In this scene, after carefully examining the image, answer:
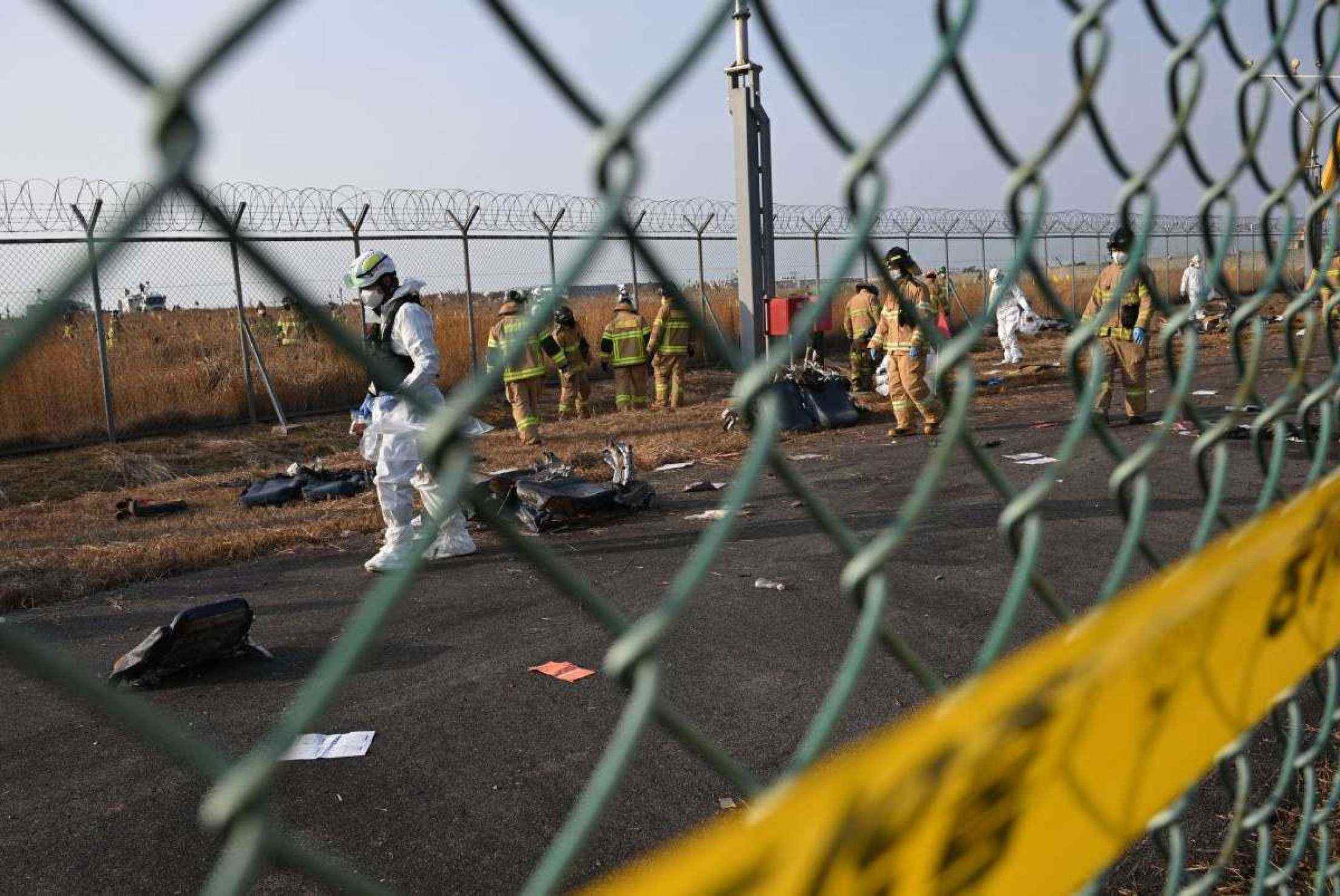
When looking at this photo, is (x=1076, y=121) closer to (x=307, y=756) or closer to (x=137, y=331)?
(x=307, y=756)

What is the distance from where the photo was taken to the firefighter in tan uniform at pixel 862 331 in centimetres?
1376

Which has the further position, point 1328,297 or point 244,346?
point 244,346

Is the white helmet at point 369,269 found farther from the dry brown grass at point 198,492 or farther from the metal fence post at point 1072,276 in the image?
the metal fence post at point 1072,276

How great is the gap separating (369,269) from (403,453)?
114cm

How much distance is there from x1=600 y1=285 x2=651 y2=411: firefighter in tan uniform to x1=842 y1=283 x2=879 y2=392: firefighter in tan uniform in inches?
110

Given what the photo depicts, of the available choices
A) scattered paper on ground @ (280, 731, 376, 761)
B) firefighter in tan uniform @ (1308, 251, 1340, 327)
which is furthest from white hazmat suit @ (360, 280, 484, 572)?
firefighter in tan uniform @ (1308, 251, 1340, 327)

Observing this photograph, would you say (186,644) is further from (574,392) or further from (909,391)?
(574,392)

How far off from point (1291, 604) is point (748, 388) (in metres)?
0.82

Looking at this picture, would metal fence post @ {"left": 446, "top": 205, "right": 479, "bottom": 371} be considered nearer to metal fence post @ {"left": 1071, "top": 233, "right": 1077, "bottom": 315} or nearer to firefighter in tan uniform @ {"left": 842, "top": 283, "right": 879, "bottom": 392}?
firefighter in tan uniform @ {"left": 842, "top": 283, "right": 879, "bottom": 392}

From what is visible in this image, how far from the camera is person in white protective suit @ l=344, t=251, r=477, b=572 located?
6.36 metres

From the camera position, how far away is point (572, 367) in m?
14.2

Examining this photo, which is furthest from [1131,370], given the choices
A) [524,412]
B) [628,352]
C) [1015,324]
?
[1015,324]

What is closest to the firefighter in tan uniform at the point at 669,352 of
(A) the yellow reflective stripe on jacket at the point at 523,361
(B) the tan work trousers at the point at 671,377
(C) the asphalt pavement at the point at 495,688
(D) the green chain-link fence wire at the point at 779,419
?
(B) the tan work trousers at the point at 671,377

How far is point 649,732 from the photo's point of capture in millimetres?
3629
